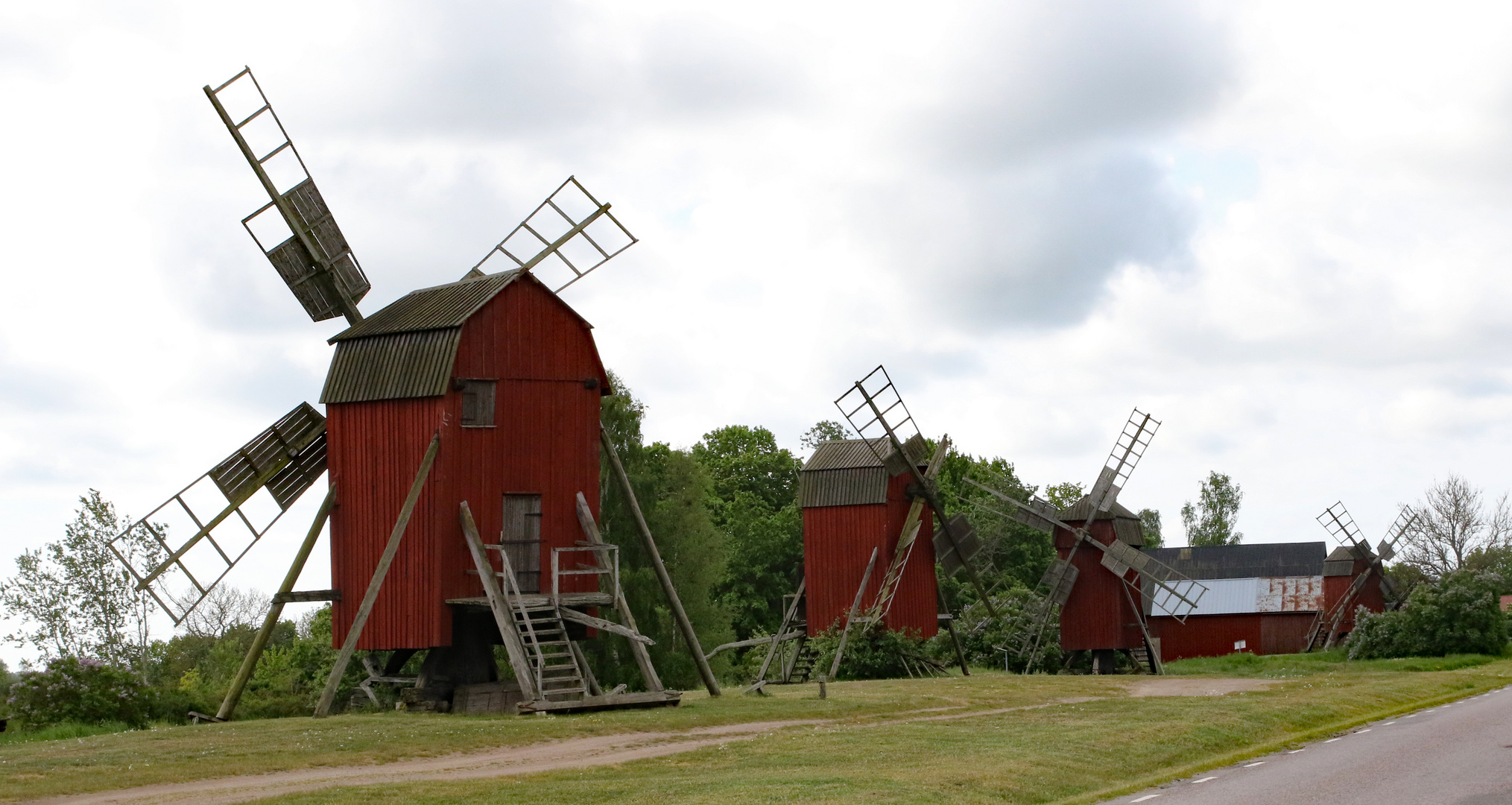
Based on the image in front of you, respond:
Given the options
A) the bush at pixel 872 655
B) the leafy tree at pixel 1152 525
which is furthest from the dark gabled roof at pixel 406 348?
the leafy tree at pixel 1152 525

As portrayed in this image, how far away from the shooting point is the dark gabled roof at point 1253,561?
219 ft

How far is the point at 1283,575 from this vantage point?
64.9 m

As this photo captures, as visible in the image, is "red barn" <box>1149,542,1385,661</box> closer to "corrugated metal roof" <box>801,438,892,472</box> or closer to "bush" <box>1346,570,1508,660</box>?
"bush" <box>1346,570,1508,660</box>

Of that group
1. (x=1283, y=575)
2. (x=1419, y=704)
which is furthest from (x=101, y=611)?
(x=1283, y=575)

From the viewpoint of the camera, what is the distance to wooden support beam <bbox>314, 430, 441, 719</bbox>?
2367 centimetres

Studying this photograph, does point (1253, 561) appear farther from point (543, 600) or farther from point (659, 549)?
point (543, 600)

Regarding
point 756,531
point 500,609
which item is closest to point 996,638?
point 756,531

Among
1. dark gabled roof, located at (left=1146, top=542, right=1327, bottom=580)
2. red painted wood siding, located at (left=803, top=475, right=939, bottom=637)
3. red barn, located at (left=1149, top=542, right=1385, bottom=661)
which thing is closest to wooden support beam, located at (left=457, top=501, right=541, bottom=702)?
red painted wood siding, located at (left=803, top=475, right=939, bottom=637)

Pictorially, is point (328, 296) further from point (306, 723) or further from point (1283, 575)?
point (1283, 575)

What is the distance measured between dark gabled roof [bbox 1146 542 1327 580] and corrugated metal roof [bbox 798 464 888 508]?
3194cm

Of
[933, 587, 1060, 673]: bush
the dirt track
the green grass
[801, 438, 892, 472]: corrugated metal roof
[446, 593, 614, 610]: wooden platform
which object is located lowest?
the dirt track

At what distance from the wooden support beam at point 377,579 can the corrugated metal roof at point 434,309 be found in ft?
7.59

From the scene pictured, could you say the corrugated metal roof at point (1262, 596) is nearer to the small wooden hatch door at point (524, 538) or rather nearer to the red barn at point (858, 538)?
the red barn at point (858, 538)

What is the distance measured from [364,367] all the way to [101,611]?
83.7 ft
